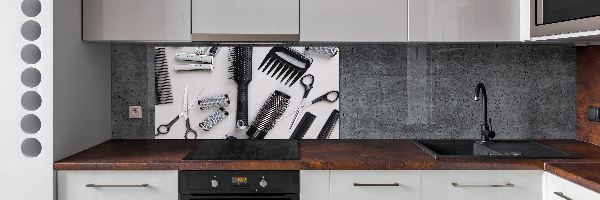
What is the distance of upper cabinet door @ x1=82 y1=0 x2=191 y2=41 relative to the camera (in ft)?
7.52

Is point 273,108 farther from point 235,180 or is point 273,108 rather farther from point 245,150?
point 235,180

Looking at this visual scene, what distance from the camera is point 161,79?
2.69 metres

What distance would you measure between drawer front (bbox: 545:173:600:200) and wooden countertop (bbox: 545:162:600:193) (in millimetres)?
20

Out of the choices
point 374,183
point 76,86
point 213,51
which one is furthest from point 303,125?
point 76,86

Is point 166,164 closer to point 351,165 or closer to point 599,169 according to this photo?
point 351,165

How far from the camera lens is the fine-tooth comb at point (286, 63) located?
2682 mm

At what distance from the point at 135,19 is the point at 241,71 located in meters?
0.62

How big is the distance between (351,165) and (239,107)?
2.88 ft

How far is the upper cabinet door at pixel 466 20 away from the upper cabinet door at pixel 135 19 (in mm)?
1083

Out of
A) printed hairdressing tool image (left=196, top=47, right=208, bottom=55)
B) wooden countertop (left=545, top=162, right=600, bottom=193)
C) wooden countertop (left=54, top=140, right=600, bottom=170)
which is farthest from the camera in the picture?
printed hairdressing tool image (left=196, top=47, right=208, bottom=55)
